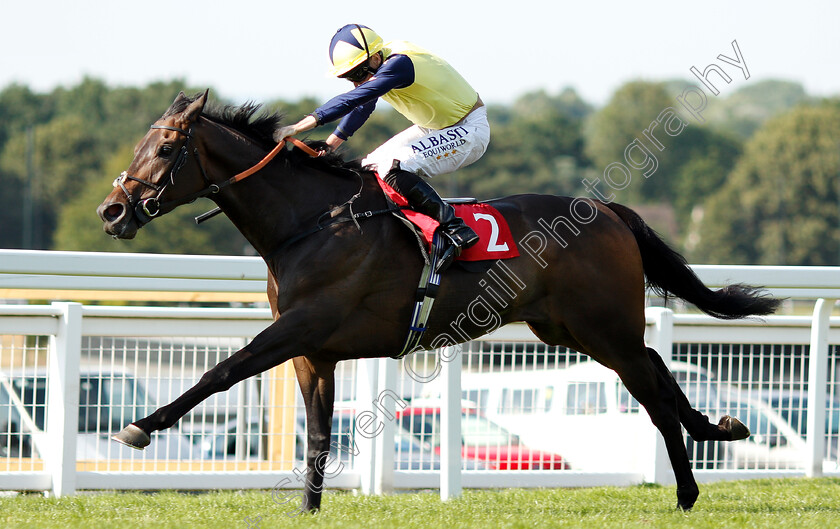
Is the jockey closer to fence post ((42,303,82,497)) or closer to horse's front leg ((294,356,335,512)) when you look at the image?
horse's front leg ((294,356,335,512))

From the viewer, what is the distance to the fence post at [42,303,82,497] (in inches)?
222

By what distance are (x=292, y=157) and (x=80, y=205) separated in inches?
2289

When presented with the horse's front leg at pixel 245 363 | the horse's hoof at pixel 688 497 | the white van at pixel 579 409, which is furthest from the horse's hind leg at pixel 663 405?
the horse's front leg at pixel 245 363

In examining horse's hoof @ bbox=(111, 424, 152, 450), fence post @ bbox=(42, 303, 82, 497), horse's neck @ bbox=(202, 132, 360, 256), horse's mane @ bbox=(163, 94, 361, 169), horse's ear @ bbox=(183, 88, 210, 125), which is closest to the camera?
horse's hoof @ bbox=(111, 424, 152, 450)

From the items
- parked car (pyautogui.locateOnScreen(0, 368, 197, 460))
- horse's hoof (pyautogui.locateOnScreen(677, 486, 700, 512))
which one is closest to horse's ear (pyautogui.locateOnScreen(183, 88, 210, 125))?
parked car (pyautogui.locateOnScreen(0, 368, 197, 460))

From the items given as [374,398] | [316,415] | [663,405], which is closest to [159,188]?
[316,415]

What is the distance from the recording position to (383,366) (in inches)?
241

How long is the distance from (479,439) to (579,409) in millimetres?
637

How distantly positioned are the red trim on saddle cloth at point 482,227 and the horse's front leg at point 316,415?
0.87 metres

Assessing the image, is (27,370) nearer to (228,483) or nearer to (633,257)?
(228,483)

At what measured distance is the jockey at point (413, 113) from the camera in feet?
16.6

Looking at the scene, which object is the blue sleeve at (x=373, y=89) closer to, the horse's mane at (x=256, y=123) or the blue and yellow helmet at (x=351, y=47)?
the blue and yellow helmet at (x=351, y=47)

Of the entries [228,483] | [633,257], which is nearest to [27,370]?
[228,483]

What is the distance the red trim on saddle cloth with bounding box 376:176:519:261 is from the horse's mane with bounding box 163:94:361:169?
11.7 inches
